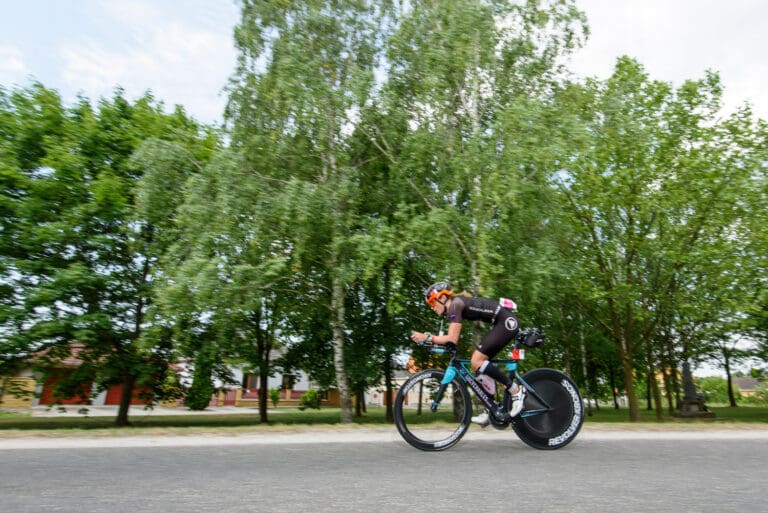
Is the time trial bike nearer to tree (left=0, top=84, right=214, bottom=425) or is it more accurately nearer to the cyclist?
the cyclist

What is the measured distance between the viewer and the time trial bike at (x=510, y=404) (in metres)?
6.15

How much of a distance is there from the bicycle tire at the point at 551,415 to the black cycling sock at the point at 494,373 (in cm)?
29

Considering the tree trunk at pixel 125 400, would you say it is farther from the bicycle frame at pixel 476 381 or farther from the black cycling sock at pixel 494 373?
the black cycling sock at pixel 494 373

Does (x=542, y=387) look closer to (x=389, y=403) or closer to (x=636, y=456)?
(x=636, y=456)

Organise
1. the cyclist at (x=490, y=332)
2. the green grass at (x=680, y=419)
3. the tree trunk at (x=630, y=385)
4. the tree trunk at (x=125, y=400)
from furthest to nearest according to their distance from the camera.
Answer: the green grass at (x=680, y=419)
the tree trunk at (x=630, y=385)
the tree trunk at (x=125, y=400)
the cyclist at (x=490, y=332)

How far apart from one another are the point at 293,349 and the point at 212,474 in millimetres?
21235

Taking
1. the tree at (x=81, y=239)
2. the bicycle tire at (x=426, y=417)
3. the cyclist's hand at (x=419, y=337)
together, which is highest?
the tree at (x=81, y=239)

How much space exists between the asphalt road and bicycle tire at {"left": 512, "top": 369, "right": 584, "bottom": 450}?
200 mm

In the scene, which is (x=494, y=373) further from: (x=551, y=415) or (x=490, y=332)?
(x=551, y=415)

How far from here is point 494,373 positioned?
6266 millimetres

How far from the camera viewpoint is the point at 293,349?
25344 mm

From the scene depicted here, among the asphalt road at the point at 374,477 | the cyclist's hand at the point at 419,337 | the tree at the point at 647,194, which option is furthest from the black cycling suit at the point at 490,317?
the tree at the point at 647,194

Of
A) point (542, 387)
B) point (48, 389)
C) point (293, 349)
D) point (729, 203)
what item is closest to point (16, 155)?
point (48, 389)

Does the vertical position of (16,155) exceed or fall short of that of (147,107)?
it falls short
